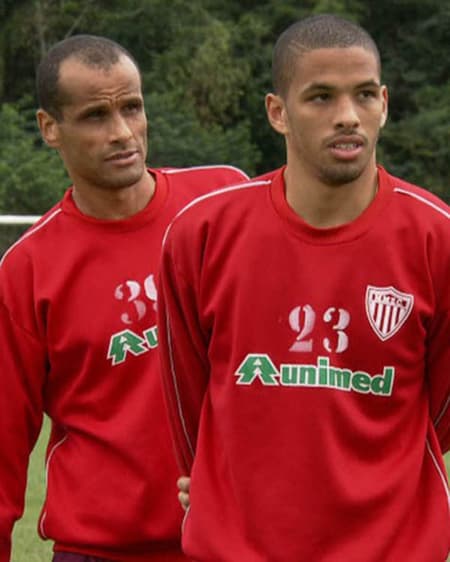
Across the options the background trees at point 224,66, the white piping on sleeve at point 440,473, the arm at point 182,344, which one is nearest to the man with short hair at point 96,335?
the arm at point 182,344

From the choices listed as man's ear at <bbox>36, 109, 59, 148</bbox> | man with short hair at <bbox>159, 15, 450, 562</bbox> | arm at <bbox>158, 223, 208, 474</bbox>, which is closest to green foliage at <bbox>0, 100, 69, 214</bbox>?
man's ear at <bbox>36, 109, 59, 148</bbox>

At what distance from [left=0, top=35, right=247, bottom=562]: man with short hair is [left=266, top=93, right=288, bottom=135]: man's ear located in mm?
869

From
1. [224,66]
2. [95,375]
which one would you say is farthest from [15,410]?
[224,66]

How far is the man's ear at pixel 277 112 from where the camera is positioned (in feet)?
14.3

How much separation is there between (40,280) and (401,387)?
142 cm

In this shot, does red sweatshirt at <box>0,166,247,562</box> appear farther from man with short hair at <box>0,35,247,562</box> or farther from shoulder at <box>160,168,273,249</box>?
shoulder at <box>160,168,273,249</box>

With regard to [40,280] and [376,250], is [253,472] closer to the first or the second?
[376,250]

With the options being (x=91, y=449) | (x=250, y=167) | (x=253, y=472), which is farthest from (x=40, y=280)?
(x=250, y=167)

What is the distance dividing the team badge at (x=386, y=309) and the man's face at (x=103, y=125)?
1237 millimetres

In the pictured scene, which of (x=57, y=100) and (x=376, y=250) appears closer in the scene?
(x=376, y=250)

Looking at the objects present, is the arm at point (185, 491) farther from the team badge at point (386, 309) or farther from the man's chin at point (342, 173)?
the man's chin at point (342, 173)

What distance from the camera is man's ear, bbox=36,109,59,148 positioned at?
18.0ft

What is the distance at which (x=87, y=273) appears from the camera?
5246 millimetres

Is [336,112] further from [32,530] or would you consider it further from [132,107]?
[32,530]
